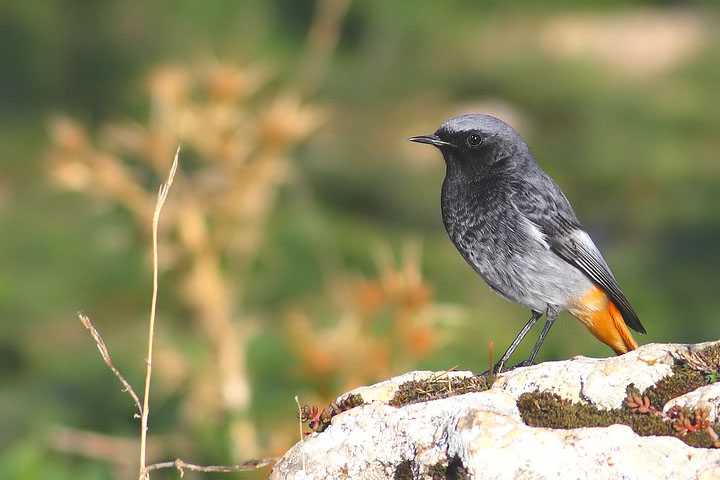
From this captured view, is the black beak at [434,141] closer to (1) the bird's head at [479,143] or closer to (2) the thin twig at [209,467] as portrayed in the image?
(1) the bird's head at [479,143]

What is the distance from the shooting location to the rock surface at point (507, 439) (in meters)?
3.04

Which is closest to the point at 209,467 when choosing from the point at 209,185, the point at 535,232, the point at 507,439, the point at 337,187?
the point at 507,439

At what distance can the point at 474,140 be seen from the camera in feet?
16.5

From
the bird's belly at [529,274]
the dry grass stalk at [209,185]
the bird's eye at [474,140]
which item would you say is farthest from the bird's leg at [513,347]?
the dry grass stalk at [209,185]

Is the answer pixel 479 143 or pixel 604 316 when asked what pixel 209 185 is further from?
pixel 604 316

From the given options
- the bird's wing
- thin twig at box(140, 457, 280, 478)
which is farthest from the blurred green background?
thin twig at box(140, 457, 280, 478)

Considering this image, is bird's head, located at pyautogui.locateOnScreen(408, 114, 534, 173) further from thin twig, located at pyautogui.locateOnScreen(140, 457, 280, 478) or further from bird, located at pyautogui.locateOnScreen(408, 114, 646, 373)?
thin twig, located at pyautogui.locateOnScreen(140, 457, 280, 478)

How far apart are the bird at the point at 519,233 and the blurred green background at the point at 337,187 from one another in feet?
2.95

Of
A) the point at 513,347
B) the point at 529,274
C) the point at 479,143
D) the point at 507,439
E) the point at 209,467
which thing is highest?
the point at 479,143

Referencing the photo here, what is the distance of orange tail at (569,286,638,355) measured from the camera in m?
5.07

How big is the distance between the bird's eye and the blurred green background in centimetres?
124

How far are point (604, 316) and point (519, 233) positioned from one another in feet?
2.11

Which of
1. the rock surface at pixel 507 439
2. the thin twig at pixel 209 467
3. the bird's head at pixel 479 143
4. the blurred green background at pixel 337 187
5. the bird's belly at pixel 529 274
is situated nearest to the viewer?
the rock surface at pixel 507 439

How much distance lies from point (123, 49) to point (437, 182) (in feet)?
18.7
